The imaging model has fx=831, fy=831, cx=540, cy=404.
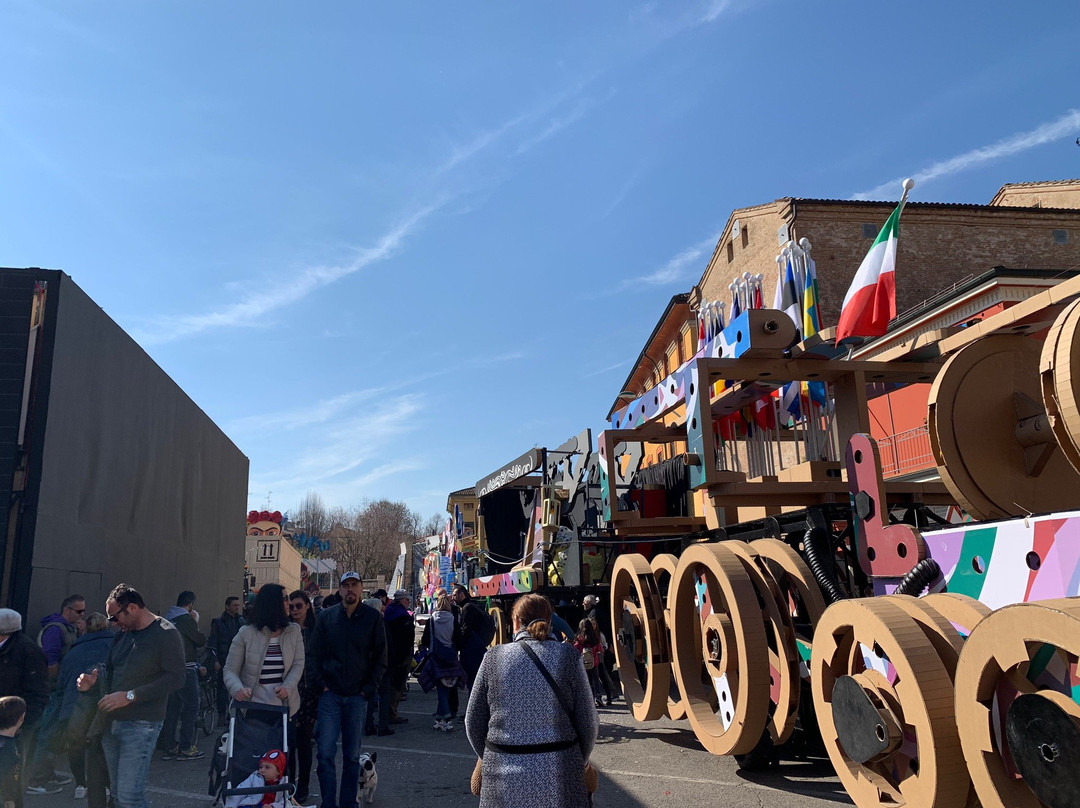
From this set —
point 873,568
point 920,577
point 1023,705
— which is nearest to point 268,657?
point 873,568

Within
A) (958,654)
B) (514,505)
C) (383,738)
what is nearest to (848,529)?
(958,654)

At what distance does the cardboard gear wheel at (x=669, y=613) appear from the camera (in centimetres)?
646

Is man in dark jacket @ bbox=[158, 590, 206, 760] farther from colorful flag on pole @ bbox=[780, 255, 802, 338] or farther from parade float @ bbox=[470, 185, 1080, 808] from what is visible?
colorful flag on pole @ bbox=[780, 255, 802, 338]

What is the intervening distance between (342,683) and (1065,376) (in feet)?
15.0

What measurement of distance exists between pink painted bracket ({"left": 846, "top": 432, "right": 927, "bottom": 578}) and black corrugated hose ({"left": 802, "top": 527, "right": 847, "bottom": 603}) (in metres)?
0.28

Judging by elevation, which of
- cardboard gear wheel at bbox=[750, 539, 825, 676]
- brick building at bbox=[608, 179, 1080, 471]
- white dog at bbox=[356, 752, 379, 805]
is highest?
brick building at bbox=[608, 179, 1080, 471]

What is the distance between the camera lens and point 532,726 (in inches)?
135

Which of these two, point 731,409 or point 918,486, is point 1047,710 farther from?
point 731,409

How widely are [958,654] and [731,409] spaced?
437cm

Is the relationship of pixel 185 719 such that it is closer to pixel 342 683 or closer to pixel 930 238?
pixel 342 683

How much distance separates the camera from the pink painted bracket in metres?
4.25

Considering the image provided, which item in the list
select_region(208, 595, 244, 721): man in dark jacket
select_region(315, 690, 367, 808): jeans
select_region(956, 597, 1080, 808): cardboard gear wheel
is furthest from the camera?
select_region(208, 595, 244, 721): man in dark jacket

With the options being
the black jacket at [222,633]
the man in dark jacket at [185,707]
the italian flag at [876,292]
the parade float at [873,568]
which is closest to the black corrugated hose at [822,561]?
the parade float at [873,568]

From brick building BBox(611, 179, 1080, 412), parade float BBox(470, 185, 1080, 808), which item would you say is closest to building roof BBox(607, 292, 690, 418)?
brick building BBox(611, 179, 1080, 412)
